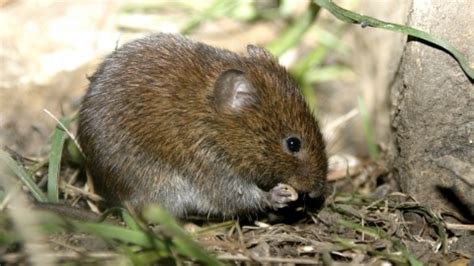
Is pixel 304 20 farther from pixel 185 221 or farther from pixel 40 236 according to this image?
pixel 40 236

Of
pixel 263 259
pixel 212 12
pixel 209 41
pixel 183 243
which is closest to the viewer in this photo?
pixel 183 243

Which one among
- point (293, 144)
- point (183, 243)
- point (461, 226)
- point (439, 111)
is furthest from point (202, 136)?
point (461, 226)

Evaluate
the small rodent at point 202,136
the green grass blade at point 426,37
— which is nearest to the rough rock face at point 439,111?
the green grass blade at point 426,37

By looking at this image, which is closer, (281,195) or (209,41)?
(281,195)

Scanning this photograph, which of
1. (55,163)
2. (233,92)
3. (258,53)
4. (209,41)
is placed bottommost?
(55,163)

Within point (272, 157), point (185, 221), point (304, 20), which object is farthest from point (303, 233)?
point (304, 20)

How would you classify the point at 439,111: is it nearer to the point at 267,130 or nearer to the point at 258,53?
the point at 267,130

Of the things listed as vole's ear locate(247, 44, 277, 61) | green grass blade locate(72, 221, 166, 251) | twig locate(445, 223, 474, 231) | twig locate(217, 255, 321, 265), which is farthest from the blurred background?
green grass blade locate(72, 221, 166, 251)
